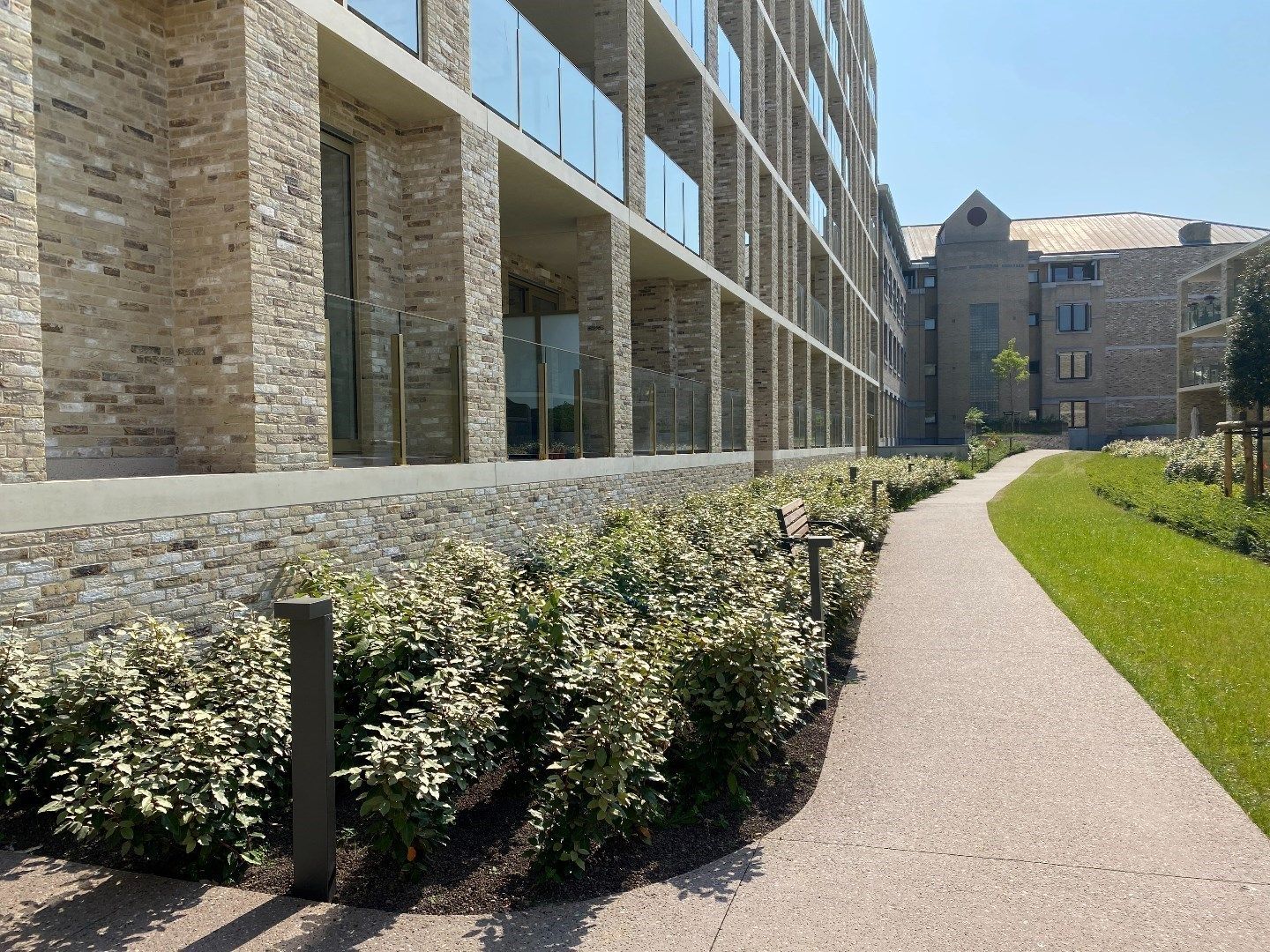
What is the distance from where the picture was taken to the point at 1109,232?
A: 7488 centimetres

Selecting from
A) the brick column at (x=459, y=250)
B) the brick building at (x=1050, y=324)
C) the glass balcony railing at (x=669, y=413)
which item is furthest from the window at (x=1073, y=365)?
the brick column at (x=459, y=250)

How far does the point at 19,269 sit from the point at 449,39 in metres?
5.65

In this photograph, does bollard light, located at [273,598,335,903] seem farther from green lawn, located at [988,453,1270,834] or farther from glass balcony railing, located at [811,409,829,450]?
glass balcony railing, located at [811,409,829,450]

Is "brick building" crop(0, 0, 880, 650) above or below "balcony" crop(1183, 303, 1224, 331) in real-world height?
below

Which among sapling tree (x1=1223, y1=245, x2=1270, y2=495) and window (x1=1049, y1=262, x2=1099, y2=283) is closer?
sapling tree (x1=1223, y1=245, x2=1270, y2=495)

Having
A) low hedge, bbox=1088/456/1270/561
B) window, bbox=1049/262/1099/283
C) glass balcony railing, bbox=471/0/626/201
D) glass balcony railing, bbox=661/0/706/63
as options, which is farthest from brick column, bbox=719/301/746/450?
window, bbox=1049/262/1099/283

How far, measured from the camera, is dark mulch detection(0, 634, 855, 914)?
365cm

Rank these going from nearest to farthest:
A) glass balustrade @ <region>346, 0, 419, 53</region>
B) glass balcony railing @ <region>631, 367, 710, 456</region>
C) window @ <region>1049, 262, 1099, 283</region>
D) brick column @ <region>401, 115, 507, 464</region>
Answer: glass balustrade @ <region>346, 0, 419, 53</region> → brick column @ <region>401, 115, 507, 464</region> → glass balcony railing @ <region>631, 367, 710, 456</region> → window @ <region>1049, 262, 1099, 283</region>

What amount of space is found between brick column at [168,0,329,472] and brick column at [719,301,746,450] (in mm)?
14536

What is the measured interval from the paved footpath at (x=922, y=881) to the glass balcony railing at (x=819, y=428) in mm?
22260

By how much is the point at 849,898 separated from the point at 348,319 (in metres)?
5.79

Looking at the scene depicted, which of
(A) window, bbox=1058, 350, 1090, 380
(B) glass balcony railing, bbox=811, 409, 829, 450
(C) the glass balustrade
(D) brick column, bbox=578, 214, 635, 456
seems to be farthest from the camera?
(A) window, bbox=1058, 350, 1090, 380

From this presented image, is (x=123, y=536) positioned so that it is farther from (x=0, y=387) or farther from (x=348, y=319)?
(x=348, y=319)

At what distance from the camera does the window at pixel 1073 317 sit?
67.1 metres
